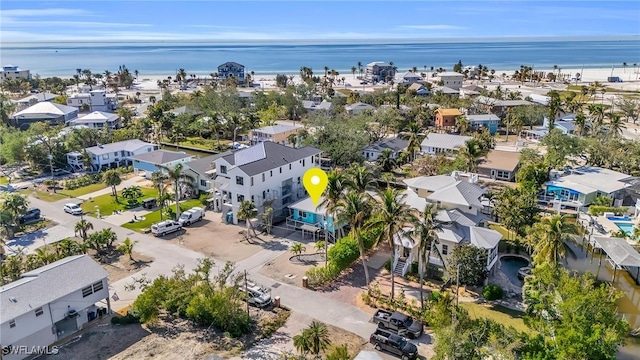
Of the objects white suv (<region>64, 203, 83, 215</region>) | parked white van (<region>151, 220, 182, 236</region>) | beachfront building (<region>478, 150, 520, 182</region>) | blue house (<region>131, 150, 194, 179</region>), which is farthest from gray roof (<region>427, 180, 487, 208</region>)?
white suv (<region>64, 203, 83, 215</region>)

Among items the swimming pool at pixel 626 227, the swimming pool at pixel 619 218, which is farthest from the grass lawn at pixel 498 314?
the swimming pool at pixel 619 218

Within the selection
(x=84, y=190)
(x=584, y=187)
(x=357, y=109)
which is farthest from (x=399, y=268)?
(x=357, y=109)

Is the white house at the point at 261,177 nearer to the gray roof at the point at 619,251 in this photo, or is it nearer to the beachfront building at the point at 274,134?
the beachfront building at the point at 274,134

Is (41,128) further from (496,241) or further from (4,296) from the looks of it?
(496,241)

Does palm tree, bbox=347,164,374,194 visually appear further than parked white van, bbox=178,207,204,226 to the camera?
No

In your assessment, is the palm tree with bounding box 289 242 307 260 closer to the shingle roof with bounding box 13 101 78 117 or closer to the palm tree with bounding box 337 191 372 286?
the palm tree with bounding box 337 191 372 286

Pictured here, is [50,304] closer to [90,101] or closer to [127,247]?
[127,247]

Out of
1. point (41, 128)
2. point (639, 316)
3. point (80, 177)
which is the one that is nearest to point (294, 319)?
point (639, 316)
